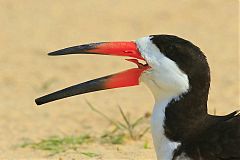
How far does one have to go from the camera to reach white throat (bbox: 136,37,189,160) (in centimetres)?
530

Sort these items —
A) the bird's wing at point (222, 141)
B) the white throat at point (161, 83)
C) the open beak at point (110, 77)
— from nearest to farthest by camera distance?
1. the bird's wing at point (222, 141)
2. the white throat at point (161, 83)
3. the open beak at point (110, 77)

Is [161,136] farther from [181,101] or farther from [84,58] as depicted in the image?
[84,58]

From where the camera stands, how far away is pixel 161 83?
5348 mm

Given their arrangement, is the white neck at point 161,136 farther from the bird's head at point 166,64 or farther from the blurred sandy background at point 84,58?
the blurred sandy background at point 84,58

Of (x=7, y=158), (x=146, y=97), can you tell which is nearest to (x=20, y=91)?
(x=146, y=97)

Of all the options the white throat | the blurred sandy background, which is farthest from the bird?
the blurred sandy background

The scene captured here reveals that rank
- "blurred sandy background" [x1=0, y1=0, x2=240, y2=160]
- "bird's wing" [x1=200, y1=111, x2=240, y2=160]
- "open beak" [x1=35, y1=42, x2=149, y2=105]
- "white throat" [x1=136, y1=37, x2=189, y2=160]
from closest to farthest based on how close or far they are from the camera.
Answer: "bird's wing" [x1=200, y1=111, x2=240, y2=160], "white throat" [x1=136, y1=37, x2=189, y2=160], "open beak" [x1=35, y1=42, x2=149, y2=105], "blurred sandy background" [x1=0, y1=0, x2=240, y2=160]

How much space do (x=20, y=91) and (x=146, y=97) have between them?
55.8 inches

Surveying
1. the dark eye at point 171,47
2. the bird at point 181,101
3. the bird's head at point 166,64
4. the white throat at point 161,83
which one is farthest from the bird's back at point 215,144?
the dark eye at point 171,47

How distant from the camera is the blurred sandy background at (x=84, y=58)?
8.11 m

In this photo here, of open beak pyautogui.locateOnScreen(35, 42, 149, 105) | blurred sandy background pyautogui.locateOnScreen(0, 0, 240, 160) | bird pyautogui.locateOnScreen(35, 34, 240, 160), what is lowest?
bird pyautogui.locateOnScreen(35, 34, 240, 160)

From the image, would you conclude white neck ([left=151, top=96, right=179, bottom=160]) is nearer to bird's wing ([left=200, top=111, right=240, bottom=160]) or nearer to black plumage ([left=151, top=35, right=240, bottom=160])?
black plumage ([left=151, top=35, right=240, bottom=160])

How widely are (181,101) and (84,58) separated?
19.4 ft

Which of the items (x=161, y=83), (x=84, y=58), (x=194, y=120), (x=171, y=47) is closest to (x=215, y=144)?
(x=194, y=120)
